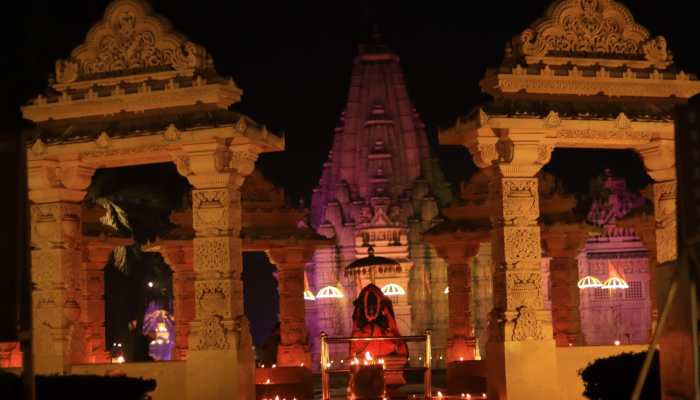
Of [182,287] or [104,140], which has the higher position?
[104,140]

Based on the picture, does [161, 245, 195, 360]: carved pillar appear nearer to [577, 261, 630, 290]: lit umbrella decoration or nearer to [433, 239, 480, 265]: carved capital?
[433, 239, 480, 265]: carved capital

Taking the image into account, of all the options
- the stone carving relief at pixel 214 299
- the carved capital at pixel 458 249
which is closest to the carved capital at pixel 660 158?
the carved capital at pixel 458 249

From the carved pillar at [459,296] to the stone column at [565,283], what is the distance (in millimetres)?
1288

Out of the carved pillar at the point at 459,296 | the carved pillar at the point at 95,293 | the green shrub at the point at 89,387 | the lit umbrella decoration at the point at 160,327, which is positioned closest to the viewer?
the green shrub at the point at 89,387

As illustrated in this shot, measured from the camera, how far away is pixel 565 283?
21.9 meters

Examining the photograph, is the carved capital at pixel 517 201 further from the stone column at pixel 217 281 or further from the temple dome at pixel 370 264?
the temple dome at pixel 370 264

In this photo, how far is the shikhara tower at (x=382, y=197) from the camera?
115ft

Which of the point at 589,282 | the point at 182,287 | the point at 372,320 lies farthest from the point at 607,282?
the point at 182,287

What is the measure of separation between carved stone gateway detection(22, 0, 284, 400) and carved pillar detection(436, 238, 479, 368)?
5622 mm

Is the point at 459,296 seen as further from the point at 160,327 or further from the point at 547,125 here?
the point at 160,327

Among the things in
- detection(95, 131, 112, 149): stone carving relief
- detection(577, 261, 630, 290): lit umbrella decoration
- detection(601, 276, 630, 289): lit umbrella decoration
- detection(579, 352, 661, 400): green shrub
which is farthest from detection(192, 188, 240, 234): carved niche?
detection(601, 276, 630, 289): lit umbrella decoration

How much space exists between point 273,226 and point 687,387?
41.7 feet

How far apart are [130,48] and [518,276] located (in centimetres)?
566

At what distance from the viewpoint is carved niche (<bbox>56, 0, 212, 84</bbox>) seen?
55.3 feet
